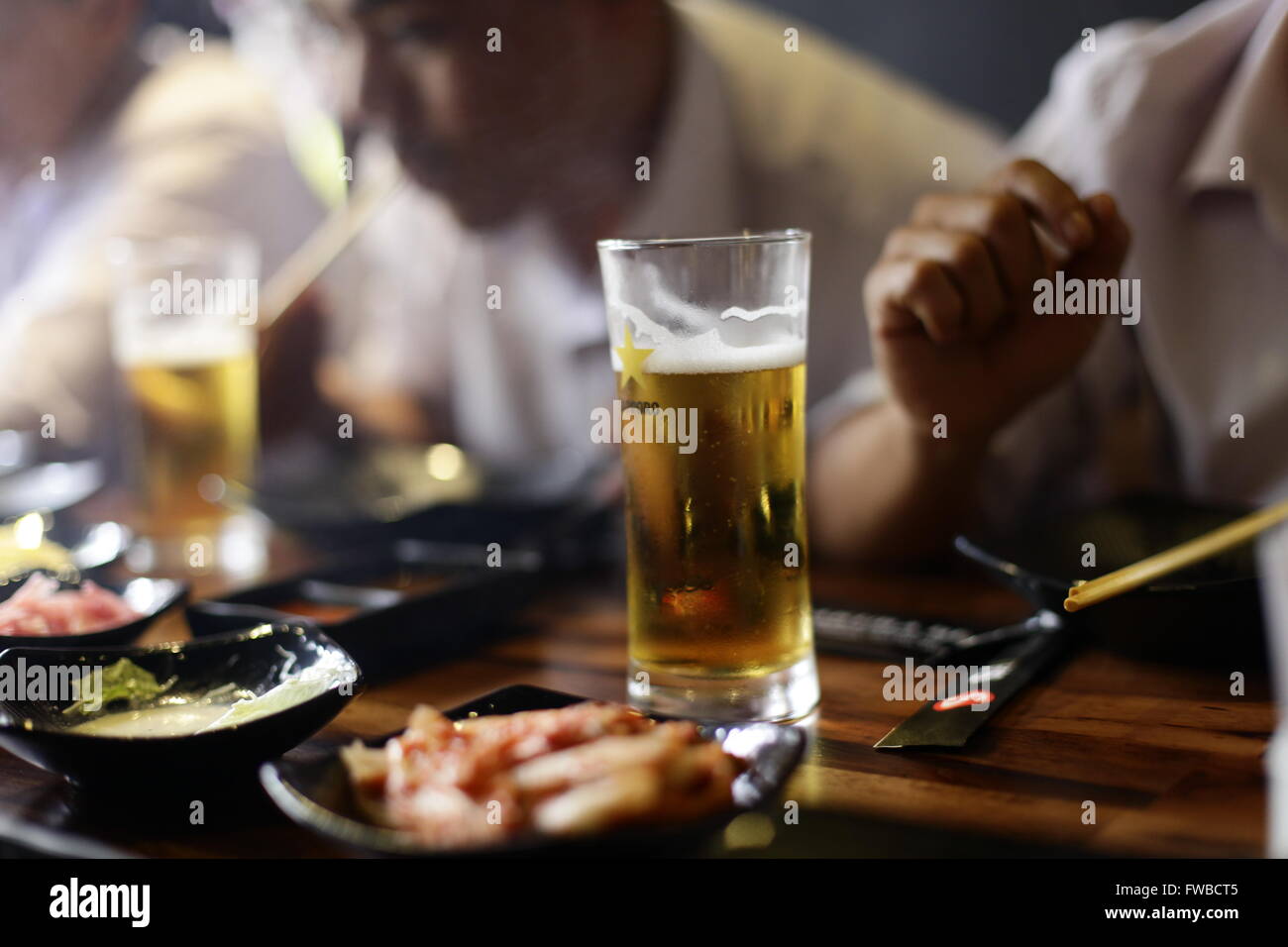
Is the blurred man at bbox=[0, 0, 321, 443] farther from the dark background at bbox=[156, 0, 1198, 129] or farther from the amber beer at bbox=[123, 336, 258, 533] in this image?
the dark background at bbox=[156, 0, 1198, 129]

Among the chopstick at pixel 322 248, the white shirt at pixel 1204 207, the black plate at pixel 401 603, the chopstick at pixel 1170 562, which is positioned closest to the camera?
the chopstick at pixel 1170 562

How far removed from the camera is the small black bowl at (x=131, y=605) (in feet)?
3.37

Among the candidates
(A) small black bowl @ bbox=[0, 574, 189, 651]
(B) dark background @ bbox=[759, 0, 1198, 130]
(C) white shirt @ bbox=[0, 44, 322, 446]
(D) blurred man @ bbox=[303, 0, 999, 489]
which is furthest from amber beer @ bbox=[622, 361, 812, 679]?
(C) white shirt @ bbox=[0, 44, 322, 446]

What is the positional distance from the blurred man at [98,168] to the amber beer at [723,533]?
1.94 m

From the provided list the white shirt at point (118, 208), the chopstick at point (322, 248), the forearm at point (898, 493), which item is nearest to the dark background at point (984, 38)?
the forearm at point (898, 493)

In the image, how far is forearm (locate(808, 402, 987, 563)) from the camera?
4.90 ft

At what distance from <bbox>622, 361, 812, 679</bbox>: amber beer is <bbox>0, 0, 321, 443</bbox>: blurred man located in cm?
194

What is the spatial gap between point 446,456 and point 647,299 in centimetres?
116

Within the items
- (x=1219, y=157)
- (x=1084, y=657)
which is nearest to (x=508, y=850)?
(x=1084, y=657)

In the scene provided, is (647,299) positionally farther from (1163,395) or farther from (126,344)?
(126,344)

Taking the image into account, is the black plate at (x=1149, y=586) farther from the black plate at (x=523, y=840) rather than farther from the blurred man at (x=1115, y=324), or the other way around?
the black plate at (x=523, y=840)

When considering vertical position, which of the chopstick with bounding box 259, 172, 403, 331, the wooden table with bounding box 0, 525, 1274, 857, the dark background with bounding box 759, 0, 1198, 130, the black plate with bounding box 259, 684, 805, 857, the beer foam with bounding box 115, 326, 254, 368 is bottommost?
the wooden table with bounding box 0, 525, 1274, 857

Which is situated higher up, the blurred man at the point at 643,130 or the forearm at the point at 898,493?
the blurred man at the point at 643,130

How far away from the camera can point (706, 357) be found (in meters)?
0.89
